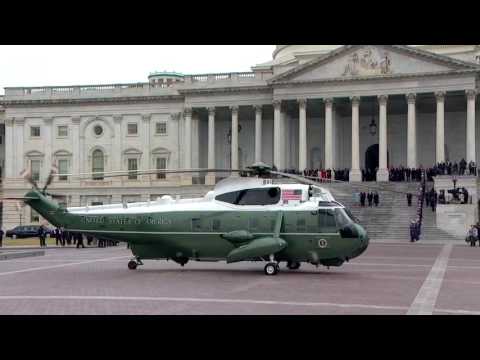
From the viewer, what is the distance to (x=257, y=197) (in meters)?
22.7

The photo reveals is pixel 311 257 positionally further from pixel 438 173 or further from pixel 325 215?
pixel 438 173

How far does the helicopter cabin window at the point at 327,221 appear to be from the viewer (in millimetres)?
21594

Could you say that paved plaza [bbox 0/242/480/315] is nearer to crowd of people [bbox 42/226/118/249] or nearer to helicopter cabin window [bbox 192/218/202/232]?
helicopter cabin window [bbox 192/218/202/232]

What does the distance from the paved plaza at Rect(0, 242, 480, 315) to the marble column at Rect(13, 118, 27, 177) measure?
44.3 metres

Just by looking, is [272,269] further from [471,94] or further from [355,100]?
[471,94]

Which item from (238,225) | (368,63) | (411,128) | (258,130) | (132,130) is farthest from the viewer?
(132,130)

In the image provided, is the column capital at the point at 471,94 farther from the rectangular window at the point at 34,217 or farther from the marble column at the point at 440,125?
the rectangular window at the point at 34,217

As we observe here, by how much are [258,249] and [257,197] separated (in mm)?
2153

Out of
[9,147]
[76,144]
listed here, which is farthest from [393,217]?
[9,147]

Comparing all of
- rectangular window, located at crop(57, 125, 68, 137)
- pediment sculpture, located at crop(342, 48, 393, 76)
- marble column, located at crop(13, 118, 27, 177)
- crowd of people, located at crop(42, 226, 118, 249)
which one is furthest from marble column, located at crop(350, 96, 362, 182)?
marble column, located at crop(13, 118, 27, 177)

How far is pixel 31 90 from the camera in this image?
69.6 metres

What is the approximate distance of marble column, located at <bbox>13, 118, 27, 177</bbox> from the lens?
6931cm

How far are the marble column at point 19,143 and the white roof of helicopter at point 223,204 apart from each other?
49159mm
